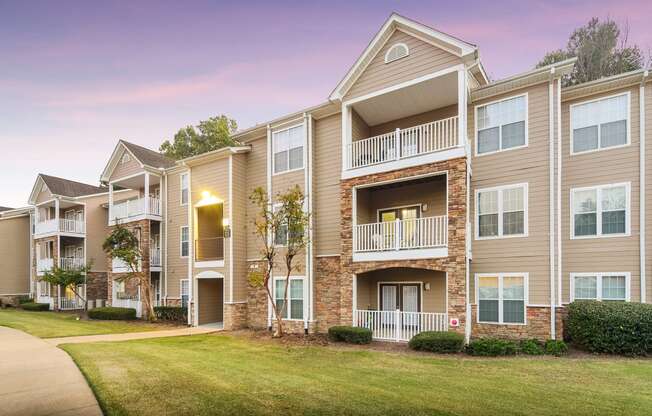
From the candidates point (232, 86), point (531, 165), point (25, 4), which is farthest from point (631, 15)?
point (25, 4)

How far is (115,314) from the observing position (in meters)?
19.9

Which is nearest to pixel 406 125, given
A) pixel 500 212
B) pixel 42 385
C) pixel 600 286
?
pixel 500 212

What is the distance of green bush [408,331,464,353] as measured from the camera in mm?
10500

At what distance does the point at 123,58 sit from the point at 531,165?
1541 cm

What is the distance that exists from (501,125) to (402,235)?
17.1ft

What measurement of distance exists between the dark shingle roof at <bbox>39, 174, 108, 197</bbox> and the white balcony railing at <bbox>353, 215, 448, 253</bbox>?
25.0 metres

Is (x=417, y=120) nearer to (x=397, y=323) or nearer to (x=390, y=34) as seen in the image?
(x=390, y=34)

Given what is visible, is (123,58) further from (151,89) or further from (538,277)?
(538,277)

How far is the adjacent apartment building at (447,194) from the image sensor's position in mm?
11258

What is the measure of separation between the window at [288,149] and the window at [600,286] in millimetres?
11047

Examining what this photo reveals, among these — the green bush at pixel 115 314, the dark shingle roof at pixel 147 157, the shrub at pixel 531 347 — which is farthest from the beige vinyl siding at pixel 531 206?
the dark shingle roof at pixel 147 157

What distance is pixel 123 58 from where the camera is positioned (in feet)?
45.0

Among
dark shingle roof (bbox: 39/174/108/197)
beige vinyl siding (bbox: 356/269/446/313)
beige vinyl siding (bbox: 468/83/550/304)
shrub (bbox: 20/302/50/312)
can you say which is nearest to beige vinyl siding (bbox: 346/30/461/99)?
beige vinyl siding (bbox: 468/83/550/304)

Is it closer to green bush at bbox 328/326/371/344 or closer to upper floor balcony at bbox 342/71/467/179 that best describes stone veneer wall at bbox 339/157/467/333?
upper floor balcony at bbox 342/71/467/179
